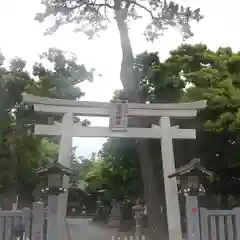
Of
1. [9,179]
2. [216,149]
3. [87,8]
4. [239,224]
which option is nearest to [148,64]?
[87,8]

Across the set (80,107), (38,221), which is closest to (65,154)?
(80,107)

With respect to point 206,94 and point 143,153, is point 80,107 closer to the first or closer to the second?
point 143,153

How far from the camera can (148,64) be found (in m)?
14.5

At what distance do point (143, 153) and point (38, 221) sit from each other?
5060mm

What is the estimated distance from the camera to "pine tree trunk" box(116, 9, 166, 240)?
11266mm

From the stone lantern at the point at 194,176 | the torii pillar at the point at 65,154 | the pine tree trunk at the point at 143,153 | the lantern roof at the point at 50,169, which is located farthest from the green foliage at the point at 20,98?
the stone lantern at the point at 194,176

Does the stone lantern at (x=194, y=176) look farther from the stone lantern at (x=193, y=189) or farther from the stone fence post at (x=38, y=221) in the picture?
the stone fence post at (x=38, y=221)

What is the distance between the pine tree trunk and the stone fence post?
14.7 feet

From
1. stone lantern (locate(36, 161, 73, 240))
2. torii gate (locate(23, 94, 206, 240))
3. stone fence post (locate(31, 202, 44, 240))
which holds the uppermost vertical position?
torii gate (locate(23, 94, 206, 240))

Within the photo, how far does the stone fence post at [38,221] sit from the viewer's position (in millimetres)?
7522

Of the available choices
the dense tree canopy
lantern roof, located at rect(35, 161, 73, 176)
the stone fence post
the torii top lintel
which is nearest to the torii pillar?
the torii top lintel

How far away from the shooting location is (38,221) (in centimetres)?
759

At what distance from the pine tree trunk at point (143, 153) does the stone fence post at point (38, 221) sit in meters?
4.49

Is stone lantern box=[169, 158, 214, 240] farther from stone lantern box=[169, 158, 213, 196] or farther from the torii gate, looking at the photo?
the torii gate
